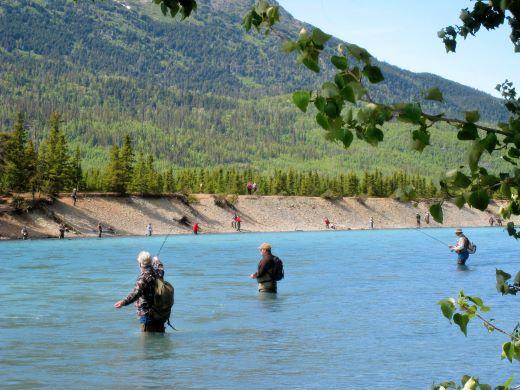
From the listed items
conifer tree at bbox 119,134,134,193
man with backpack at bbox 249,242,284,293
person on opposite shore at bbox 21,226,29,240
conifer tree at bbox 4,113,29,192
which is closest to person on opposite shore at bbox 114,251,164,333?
man with backpack at bbox 249,242,284,293

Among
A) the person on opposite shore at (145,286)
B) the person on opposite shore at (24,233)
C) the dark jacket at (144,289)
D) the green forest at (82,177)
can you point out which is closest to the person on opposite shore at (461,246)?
the person on opposite shore at (145,286)

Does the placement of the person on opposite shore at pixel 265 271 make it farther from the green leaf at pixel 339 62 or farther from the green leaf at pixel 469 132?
the green leaf at pixel 339 62

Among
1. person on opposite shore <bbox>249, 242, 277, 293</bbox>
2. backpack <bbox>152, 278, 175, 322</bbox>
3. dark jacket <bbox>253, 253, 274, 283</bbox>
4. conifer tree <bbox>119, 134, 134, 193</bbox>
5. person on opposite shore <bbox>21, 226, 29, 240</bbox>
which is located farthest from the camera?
conifer tree <bbox>119, 134, 134, 193</bbox>

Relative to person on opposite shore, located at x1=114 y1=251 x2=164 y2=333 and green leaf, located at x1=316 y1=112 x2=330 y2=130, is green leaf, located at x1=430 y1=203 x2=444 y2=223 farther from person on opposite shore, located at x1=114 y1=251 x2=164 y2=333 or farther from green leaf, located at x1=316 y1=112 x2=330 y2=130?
person on opposite shore, located at x1=114 y1=251 x2=164 y2=333

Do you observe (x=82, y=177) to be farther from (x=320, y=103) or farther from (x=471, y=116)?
(x=320, y=103)

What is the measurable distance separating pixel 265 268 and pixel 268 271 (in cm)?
18

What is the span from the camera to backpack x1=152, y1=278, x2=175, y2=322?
56.4 ft

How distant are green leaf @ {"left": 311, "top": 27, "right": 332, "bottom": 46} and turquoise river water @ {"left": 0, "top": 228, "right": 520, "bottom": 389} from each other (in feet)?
36.5

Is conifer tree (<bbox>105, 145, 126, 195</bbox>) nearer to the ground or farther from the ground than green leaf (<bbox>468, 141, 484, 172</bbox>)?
nearer to the ground

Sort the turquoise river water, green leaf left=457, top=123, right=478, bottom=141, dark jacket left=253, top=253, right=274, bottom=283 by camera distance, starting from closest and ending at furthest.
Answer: green leaf left=457, top=123, right=478, bottom=141 < the turquoise river water < dark jacket left=253, top=253, right=274, bottom=283

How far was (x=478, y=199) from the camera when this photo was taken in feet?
11.6

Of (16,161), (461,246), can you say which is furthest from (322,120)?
(16,161)

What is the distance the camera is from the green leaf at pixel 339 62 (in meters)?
3.13

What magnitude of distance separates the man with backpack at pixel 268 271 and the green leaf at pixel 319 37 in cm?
2211
